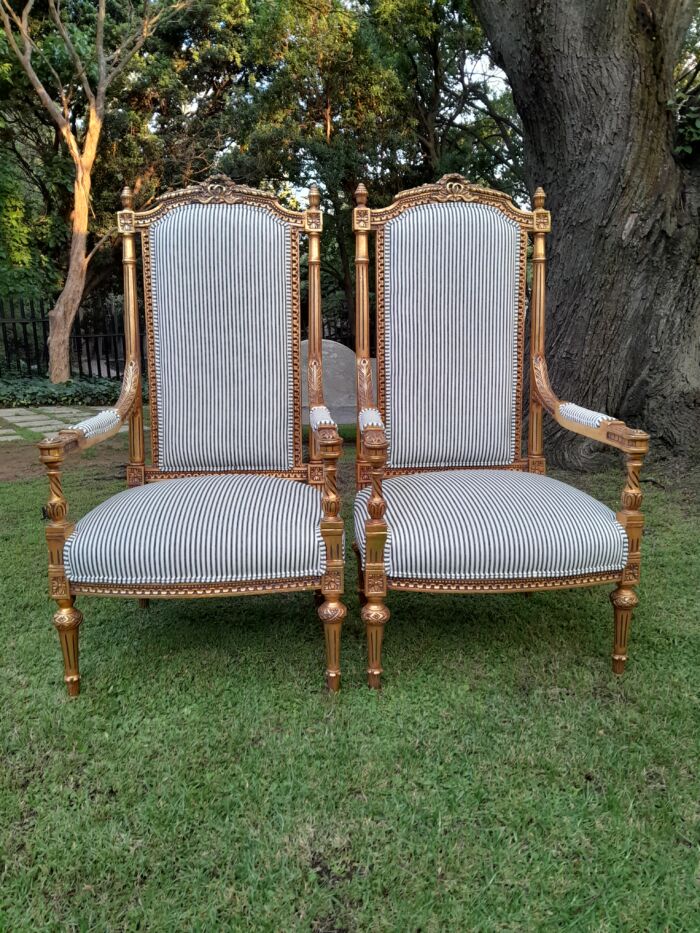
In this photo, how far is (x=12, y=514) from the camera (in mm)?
3352

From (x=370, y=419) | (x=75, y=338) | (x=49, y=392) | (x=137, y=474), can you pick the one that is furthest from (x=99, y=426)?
(x=75, y=338)

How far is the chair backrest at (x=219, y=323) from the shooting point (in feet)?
6.75

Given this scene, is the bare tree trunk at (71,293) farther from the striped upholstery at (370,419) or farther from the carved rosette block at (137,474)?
the striped upholstery at (370,419)

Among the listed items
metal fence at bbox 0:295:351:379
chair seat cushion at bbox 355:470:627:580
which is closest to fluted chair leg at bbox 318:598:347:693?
chair seat cushion at bbox 355:470:627:580

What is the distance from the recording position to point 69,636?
1.67m

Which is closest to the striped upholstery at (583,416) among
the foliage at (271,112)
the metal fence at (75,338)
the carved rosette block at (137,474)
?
the carved rosette block at (137,474)

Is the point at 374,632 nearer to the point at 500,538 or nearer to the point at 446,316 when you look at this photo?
the point at 500,538

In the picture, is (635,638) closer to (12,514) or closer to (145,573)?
(145,573)

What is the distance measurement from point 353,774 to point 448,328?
1315mm

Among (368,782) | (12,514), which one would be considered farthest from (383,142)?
(368,782)

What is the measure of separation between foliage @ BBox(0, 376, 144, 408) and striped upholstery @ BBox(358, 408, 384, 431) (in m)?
7.06

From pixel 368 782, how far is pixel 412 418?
1086mm

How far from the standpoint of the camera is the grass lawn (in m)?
1.14

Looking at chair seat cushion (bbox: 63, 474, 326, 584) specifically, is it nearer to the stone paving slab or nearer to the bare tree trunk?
the stone paving slab
